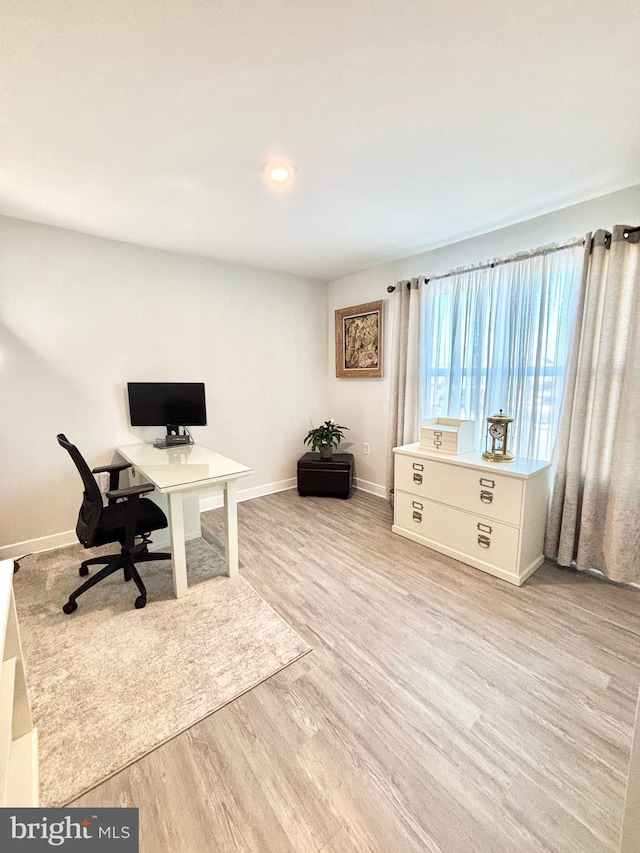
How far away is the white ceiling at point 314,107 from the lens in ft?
3.49

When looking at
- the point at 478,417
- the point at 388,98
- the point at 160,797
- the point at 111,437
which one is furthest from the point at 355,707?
the point at 111,437

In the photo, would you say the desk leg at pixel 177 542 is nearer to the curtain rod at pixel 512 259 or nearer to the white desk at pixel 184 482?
the white desk at pixel 184 482

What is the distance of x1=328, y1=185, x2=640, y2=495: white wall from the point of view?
2.15m

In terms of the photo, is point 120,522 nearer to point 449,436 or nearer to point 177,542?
point 177,542

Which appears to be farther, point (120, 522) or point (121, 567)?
point (121, 567)

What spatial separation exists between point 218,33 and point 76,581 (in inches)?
114

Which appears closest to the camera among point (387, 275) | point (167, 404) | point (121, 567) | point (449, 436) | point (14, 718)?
point (14, 718)

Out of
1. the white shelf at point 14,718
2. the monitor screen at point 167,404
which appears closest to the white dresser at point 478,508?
the monitor screen at point 167,404

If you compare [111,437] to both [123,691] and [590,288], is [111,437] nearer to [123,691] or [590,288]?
[123,691]

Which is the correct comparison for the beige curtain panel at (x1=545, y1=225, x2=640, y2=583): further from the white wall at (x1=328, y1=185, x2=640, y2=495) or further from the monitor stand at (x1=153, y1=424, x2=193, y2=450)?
the monitor stand at (x1=153, y1=424, x2=193, y2=450)

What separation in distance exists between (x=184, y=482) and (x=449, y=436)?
6.27 ft

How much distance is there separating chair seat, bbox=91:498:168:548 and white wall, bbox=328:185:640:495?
2.37 meters

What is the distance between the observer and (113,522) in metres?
2.03

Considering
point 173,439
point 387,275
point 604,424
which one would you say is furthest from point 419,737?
point 387,275
